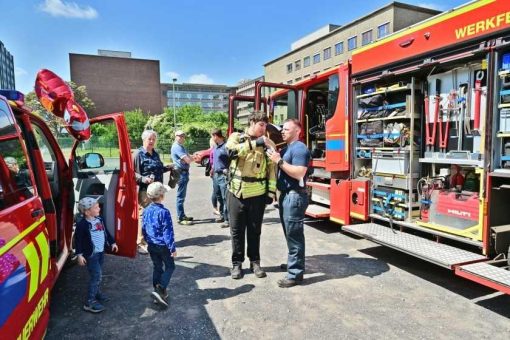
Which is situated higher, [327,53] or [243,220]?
[327,53]

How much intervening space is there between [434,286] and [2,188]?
4096mm

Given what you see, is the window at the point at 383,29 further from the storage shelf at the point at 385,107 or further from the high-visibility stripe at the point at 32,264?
the high-visibility stripe at the point at 32,264

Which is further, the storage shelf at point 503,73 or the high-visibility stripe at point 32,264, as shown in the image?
the storage shelf at point 503,73

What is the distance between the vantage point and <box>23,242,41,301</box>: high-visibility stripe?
2283 mm

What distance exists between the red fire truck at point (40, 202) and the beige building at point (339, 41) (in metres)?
36.4

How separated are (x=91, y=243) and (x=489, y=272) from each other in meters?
3.67

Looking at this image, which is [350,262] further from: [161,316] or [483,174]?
[161,316]

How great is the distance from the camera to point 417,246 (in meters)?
4.38

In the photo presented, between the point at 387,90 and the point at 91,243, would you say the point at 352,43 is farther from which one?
the point at 91,243

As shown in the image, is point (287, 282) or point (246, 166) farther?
point (246, 166)

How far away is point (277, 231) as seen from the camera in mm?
6660

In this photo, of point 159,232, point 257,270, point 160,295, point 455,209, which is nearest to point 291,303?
point 257,270


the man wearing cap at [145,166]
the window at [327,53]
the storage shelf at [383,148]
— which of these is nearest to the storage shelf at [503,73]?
the storage shelf at [383,148]

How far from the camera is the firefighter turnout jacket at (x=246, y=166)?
4.25 meters
